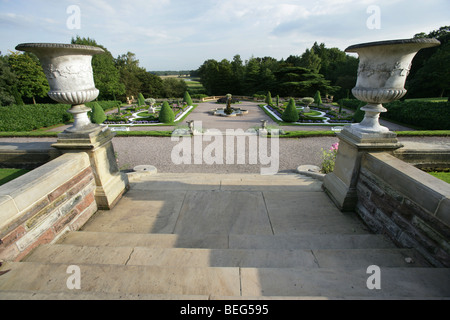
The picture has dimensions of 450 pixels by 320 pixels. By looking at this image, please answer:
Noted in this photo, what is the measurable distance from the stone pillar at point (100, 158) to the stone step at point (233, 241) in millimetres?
890

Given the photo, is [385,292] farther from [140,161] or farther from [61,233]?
[140,161]

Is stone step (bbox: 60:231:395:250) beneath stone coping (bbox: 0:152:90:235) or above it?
beneath

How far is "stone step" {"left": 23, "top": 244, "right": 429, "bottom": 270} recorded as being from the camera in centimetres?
235

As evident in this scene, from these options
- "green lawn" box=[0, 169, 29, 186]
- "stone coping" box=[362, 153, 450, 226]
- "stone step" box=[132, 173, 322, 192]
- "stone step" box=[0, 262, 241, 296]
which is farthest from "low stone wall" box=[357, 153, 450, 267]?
"green lawn" box=[0, 169, 29, 186]

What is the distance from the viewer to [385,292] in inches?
66.9

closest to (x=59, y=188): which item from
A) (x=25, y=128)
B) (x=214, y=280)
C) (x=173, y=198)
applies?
(x=173, y=198)

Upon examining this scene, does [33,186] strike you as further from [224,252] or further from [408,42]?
[408,42]

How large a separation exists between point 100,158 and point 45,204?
4.07 ft

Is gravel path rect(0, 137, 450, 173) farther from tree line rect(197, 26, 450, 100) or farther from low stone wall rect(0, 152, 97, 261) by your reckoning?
tree line rect(197, 26, 450, 100)

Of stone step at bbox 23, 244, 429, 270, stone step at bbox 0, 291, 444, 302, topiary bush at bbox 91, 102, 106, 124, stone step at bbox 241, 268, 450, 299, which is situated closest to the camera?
stone step at bbox 0, 291, 444, 302

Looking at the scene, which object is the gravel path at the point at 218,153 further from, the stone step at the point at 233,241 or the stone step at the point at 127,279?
the stone step at the point at 127,279

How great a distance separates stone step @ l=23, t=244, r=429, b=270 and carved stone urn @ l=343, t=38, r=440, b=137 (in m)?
1.89

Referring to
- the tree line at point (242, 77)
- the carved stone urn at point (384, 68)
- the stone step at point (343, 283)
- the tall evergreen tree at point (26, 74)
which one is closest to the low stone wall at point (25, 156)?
the stone step at point (343, 283)

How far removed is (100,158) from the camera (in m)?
3.83
